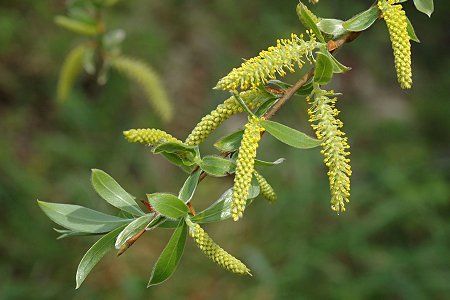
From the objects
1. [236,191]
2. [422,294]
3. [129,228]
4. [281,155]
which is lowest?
[422,294]

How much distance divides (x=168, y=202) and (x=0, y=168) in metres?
2.88

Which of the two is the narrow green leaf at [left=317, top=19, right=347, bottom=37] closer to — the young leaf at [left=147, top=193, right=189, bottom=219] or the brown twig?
the brown twig

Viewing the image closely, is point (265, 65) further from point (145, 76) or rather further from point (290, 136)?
point (145, 76)

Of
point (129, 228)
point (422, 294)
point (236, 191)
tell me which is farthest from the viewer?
point (422, 294)

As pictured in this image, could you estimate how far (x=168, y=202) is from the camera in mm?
1246

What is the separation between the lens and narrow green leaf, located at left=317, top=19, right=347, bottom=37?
128 cm

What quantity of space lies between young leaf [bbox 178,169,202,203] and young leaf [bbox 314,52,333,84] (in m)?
0.31

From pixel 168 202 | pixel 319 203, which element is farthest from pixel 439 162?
pixel 168 202

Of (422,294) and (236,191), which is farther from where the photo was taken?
(422,294)

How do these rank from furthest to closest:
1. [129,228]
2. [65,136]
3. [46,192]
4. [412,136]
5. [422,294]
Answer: [412,136] → [65,136] → [46,192] → [422,294] → [129,228]

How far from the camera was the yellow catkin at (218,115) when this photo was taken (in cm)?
124

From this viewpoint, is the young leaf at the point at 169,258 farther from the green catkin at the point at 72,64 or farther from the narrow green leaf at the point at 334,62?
the green catkin at the point at 72,64

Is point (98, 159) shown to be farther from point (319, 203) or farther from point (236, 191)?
point (236, 191)

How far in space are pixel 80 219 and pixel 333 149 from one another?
56 centimetres
